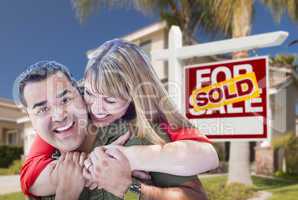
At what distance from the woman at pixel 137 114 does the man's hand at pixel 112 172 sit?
0.07 m

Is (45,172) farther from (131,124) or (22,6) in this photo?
(22,6)

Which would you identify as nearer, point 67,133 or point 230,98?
point 67,133

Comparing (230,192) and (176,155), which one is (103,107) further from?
(230,192)

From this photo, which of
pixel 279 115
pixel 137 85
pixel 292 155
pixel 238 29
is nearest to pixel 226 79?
pixel 137 85

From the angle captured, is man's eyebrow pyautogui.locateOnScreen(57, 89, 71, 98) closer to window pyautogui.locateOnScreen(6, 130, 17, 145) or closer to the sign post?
the sign post

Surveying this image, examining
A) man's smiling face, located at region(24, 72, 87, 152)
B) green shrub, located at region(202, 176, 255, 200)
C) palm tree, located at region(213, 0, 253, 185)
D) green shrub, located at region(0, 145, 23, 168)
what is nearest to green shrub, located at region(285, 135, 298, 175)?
palm tree, located at region(213, 0, 253, 185)

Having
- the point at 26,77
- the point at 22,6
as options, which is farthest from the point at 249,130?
the point at 22,6

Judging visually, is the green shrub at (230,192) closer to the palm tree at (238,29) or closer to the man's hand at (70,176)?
the palm tree at (238,29)

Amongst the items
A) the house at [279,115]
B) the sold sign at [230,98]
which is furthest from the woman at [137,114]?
the house at [279,115]

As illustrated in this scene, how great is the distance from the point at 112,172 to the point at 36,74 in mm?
1235

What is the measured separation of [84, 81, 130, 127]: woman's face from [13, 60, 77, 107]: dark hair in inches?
8.9

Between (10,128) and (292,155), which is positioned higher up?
(10,128)

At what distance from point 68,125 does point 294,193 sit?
661cm

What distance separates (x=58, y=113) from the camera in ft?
13.7
